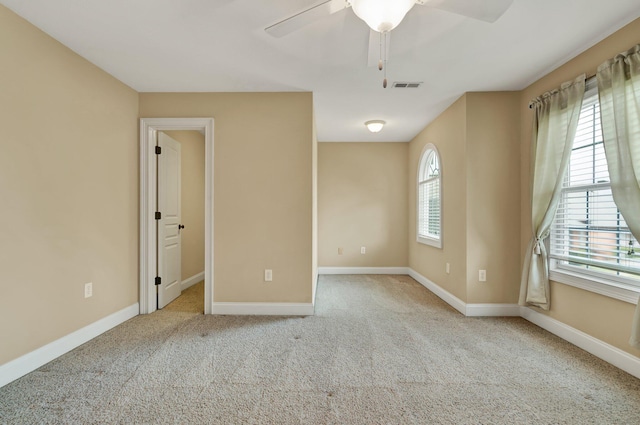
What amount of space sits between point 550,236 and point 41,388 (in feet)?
13.9

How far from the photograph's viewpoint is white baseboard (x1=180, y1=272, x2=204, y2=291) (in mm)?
4266

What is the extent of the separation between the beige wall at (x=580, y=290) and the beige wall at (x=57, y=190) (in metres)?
4.22

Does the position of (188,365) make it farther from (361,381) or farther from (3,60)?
(3,60)

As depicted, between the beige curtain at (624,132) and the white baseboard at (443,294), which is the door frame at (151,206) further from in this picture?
the beige curtain at (624,132)

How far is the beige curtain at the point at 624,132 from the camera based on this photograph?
1989 mm

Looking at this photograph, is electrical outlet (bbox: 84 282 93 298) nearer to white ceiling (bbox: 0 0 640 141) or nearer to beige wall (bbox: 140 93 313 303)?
beige wall (bbox: 140 93 313 303)

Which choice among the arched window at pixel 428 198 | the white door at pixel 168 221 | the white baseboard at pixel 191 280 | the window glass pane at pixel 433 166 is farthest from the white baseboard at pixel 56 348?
the window glass pane at pixel 433 166

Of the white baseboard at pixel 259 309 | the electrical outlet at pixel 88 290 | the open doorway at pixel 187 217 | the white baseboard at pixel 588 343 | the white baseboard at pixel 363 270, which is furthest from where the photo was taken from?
the white baseboard at pixel 363 270

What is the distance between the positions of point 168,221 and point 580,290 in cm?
428

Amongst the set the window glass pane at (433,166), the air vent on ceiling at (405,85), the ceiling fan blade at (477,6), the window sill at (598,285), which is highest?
the air vent on ceiling at (405,85)

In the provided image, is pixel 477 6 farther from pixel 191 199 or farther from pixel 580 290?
pixel 191 199

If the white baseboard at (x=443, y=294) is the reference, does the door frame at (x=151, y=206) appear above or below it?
above

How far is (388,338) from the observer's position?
2.67m

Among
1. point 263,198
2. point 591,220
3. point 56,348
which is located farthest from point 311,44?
point 56,348
